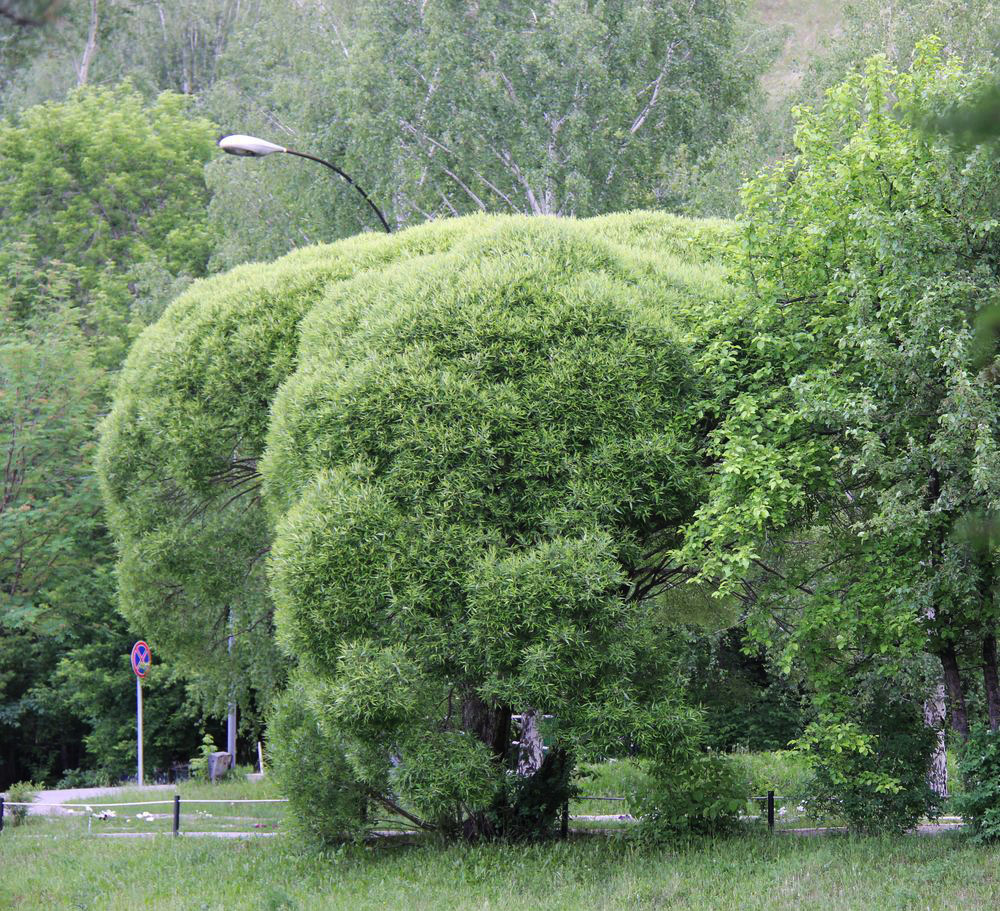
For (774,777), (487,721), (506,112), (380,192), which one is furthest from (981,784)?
(380,192)

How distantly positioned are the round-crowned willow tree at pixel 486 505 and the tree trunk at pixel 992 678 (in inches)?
114

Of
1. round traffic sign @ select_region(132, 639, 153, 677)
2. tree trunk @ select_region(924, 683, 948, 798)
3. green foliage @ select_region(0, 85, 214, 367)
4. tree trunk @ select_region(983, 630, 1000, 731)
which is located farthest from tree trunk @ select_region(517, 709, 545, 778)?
green foliage @ select_region(0, 85, 214, 367)

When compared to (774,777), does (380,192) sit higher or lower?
higher

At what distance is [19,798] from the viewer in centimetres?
2088

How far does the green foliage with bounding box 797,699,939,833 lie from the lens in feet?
40.5

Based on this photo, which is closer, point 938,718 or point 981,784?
point 981,784

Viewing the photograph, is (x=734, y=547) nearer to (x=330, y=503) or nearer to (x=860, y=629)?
(x=860, y=629)

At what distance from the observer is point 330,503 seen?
1151 centimetres

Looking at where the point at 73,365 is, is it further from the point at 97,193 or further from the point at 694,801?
the point at 694,801

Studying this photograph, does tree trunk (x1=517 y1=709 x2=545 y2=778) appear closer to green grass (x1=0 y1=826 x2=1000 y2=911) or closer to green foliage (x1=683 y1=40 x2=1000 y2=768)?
green grass (x1=0 y1=826 x2=1000 y2=911)

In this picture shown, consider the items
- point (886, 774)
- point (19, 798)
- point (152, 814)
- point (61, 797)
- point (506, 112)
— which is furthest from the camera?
point (506, 112)

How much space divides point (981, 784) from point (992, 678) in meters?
1.26

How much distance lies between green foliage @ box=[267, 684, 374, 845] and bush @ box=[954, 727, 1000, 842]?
6.09 metres

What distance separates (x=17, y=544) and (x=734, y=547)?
16501 millimetres
